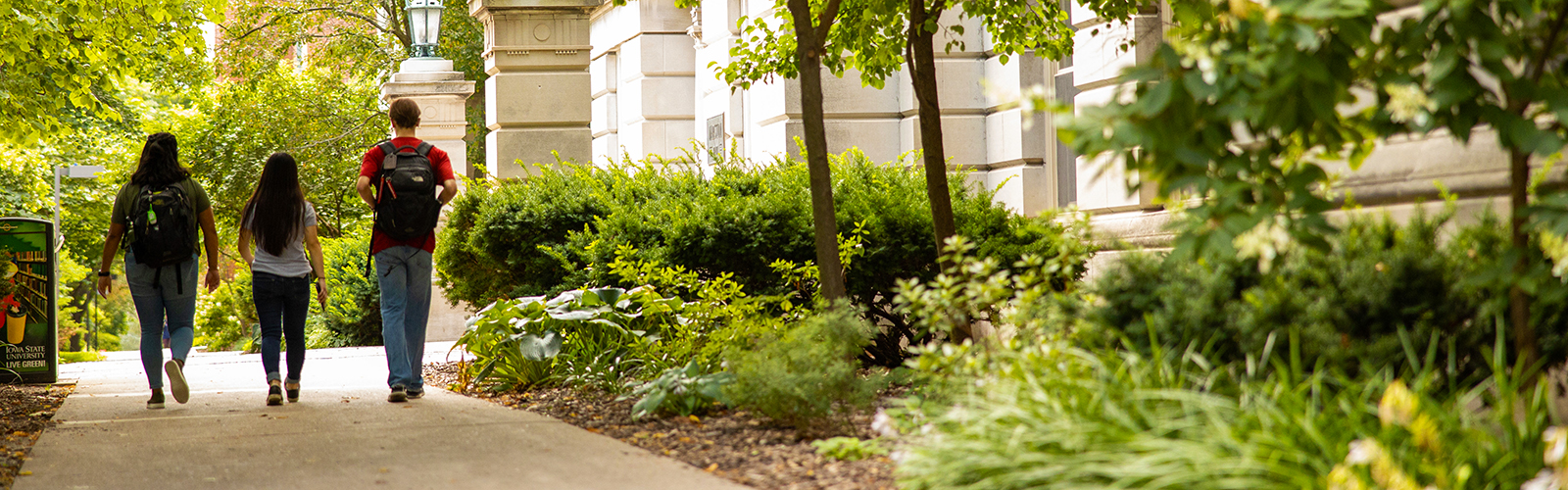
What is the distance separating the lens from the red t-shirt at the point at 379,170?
7.03m

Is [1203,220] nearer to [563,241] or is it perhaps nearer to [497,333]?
[497,333]

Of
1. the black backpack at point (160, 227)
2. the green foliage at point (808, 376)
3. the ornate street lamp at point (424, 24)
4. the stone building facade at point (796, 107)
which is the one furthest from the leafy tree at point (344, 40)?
the green foliage at point (808, 376)

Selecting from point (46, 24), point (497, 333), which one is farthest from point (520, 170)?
point (497, 333)

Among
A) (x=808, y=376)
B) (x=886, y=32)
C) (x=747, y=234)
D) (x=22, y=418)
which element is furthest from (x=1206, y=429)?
(x=22, y=418)

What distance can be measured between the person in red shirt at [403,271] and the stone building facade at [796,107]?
2.69 m

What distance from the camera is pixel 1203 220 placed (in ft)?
11.5

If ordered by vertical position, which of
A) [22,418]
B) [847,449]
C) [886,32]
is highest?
[886,32]

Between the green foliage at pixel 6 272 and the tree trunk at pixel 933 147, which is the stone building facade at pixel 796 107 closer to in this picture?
the tree trunk at pixel 933 147

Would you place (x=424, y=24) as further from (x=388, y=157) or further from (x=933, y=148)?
(x=933, y=148)

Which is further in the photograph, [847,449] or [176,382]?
[176,382]

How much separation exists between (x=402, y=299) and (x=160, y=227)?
1289mm

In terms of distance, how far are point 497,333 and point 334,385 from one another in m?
1.75

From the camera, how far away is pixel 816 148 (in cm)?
599

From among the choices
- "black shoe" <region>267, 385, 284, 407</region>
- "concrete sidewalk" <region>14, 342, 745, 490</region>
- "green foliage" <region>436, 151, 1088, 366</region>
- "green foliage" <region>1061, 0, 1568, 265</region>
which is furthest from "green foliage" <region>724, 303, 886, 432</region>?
"black shoe" <region>267, 385, 284, 407</region>
